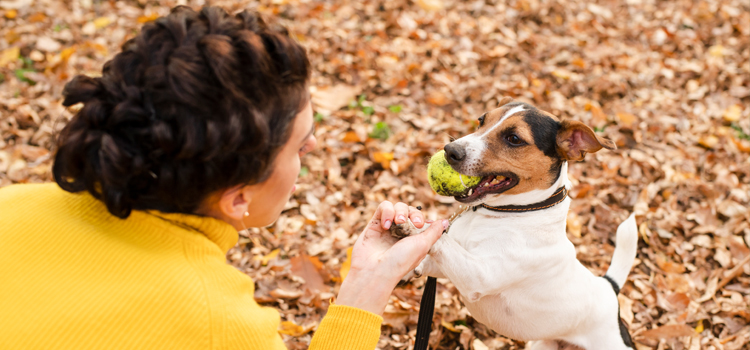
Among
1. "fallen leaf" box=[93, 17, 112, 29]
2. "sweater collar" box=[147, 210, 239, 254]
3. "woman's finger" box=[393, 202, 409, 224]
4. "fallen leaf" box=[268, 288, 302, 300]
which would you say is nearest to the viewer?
"sweater collar" box=[147, 210, 239, 254]

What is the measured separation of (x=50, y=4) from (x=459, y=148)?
6.25m

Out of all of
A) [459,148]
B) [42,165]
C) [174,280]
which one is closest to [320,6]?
[42,165]

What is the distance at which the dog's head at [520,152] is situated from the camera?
2.62 m

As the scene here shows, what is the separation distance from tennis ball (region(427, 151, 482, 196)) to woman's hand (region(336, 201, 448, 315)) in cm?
23

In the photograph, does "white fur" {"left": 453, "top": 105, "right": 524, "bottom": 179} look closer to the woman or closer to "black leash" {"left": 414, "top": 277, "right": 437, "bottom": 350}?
"black leash" {"left": 414, "top": 277, "right": 437, "bottom": 350}

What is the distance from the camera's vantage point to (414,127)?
5.16 meters

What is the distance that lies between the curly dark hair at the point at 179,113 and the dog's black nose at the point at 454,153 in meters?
1.30

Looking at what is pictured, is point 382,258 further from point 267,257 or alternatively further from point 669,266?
point 669,266

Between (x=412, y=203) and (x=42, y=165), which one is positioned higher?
(x=42, y=165)

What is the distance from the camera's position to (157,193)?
1.43 metres

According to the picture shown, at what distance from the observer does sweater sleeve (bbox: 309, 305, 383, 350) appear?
70.2 inches

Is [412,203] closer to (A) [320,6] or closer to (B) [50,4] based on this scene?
(A) [320,6]

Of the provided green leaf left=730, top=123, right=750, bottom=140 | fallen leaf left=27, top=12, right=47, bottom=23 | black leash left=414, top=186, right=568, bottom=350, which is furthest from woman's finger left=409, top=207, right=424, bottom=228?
fallen leaf left=27, top=12, right=47, bottom=23

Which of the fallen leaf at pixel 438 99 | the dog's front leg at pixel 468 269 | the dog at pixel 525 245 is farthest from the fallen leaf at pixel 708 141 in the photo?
the dog's front leg at pixel 468 269
